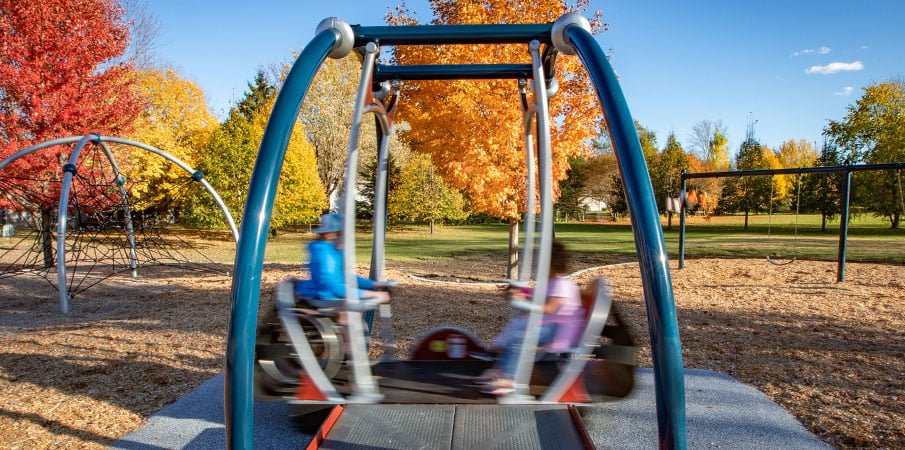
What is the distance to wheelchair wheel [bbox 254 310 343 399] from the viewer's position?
272 centimetres

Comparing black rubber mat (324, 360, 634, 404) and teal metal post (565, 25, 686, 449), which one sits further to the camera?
black rubber mat (324, 360, 634, 404)

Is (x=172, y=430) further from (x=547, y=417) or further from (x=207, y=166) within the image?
(x=207, y=166)

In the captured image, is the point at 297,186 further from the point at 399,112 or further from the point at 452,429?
the point at 452,429

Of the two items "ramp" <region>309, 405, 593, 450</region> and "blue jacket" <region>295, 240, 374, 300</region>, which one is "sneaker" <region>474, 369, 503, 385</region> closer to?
"ramp" <region>309, 405, 593, 450</region>

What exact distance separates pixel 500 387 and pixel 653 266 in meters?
1.03

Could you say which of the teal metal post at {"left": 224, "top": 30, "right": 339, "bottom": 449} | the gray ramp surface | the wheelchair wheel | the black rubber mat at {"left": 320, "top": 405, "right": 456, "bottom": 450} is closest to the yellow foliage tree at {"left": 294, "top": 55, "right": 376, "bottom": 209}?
the gray ramp surface

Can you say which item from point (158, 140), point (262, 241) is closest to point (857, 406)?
point (262, 241)

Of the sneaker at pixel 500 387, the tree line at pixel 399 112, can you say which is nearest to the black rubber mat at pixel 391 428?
the sneaker at pixel 500 387

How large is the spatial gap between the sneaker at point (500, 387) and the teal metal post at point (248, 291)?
116 cm

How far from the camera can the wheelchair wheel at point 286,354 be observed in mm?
2719

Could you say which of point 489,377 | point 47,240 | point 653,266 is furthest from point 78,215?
point 653,266

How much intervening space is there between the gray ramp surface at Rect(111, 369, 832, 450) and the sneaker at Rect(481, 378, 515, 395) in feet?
1.35

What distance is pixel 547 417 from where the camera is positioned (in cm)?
313

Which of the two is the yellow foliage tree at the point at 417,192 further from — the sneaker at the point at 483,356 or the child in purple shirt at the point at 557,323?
the child in purple shirt at the point at 557,323
